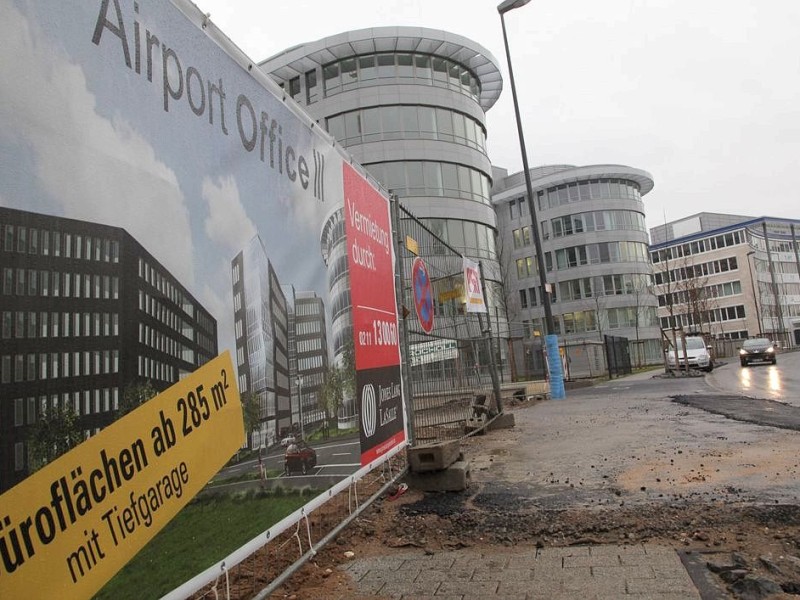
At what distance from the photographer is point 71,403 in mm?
2029

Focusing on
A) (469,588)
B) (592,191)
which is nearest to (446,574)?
(469,588)

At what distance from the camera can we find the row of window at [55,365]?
6.04ft

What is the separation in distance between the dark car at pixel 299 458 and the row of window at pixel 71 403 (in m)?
1.46

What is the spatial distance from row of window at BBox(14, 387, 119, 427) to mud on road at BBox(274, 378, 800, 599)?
181 centimetres

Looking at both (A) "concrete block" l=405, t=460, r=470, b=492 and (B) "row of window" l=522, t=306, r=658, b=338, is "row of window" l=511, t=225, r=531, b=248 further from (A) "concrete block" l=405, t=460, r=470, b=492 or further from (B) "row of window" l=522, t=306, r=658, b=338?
(A) "concrete block" l=405, t=460, r=470, b=492

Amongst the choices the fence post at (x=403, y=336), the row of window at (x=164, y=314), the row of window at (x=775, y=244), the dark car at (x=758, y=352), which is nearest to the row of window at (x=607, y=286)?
the dark car at (x=758, y=352)

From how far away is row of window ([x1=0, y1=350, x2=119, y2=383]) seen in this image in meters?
1.84

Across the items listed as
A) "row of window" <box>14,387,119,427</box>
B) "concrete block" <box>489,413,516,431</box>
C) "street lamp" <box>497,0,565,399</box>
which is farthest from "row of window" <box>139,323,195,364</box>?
"street lamp" <box>497,0,565,399</box>

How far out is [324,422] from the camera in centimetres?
406

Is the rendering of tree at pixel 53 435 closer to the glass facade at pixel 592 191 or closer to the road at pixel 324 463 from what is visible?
the road at pixel 324 463

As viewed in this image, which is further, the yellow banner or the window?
the window

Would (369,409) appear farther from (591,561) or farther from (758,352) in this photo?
(758,352)

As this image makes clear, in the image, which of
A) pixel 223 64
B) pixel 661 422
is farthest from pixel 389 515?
pixel 661 422

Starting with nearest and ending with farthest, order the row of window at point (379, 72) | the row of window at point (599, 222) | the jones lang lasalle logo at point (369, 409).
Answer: the jones lang lasalle logo at point (369, 409)
the row of window at point (379, 72)
the row of window at point (599, 222)
